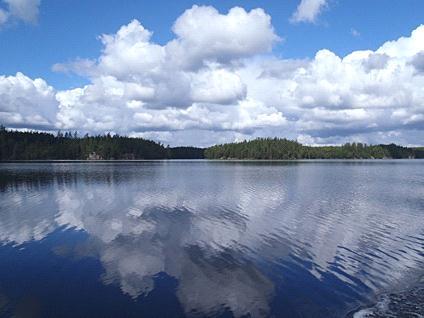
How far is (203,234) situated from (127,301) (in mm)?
11371

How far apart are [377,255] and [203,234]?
10.3m

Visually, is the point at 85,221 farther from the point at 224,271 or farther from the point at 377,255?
the point at 377,255

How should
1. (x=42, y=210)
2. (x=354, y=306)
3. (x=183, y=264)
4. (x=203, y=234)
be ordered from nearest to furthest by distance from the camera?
(x=354, y=306) < (x=183, y=264) < (x=203, y=234) < (x=42, y=210)

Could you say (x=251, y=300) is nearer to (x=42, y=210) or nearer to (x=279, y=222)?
(x=279, y=222)

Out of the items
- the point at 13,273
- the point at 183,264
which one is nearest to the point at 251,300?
Answer: the point at 183,264

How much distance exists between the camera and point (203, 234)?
79.7 feet

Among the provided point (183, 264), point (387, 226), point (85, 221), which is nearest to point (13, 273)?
point (183, 264)

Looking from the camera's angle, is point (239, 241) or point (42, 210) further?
point (42, 210)

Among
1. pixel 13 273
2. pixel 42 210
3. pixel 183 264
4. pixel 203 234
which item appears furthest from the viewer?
pixel 42 210

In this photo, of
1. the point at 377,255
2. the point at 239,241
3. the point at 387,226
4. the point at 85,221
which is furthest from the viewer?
the point at 85,221

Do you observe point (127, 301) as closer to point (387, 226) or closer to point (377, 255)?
point (377, 255)

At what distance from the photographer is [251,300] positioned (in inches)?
523

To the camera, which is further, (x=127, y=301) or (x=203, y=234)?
(x=203, y=234)

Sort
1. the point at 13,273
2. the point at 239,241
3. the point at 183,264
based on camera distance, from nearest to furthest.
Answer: the point at 13,273, the point at 183,264, the point at 239,241
